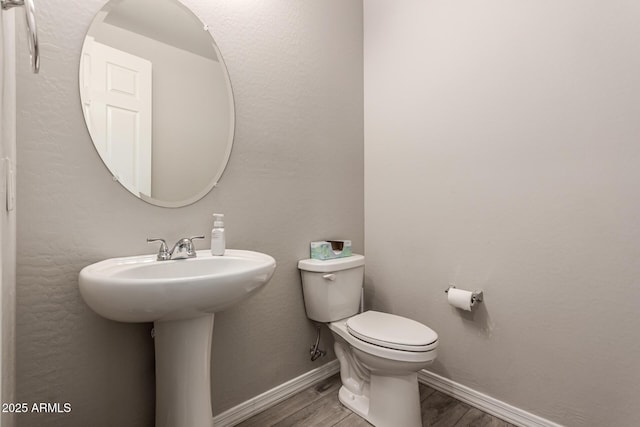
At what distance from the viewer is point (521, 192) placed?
4.55 ft

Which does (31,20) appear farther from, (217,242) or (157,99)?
(217,242)

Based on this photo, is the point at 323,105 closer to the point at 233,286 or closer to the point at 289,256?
the point at 289,256

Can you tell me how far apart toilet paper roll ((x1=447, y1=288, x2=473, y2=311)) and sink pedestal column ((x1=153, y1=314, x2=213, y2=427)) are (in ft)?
3.77

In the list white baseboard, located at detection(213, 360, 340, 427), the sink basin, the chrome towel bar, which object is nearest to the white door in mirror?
the sink basin

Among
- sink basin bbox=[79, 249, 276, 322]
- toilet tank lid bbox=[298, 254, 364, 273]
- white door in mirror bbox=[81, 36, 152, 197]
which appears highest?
white door in mirror bbox=[81, 36, 152, 197]

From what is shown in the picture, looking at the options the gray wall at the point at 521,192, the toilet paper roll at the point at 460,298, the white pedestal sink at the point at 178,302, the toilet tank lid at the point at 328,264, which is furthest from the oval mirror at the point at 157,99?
the toilet paper roll at the point at 460,298

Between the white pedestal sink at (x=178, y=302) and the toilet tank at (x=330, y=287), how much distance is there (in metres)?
0.45

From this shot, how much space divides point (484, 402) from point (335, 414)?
2.42 feet

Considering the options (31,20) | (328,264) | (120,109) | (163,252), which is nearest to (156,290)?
(163,252)

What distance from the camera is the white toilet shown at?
4.15ft

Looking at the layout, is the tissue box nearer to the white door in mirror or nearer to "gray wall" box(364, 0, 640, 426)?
"gray wall" box(364, 0, 640, 426)

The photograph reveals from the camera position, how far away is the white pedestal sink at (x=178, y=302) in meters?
0.79

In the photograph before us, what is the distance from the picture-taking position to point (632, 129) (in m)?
1.13

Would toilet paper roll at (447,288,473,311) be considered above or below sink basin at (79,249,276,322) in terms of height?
below
